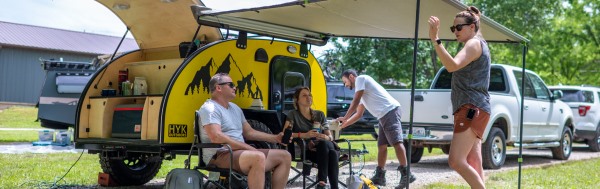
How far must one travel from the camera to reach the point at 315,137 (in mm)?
6570

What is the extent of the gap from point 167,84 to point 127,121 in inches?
22.7

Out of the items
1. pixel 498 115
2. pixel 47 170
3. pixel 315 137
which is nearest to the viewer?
pixel 315 137

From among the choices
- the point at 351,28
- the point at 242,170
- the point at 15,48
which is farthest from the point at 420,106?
the point at 15,48

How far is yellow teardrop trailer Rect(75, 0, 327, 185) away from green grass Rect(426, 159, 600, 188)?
228 cm

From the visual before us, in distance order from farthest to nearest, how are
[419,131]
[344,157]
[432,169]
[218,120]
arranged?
[432,169], [419,131], [344,157], [218,120]

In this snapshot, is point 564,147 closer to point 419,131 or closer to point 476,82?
point 419,131

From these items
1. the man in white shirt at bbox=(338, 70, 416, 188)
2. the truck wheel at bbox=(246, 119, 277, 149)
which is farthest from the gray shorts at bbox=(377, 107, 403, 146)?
Answer: the truck wheel at bbox=(246, 119, 277, 149)

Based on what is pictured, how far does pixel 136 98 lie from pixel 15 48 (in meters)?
29.5

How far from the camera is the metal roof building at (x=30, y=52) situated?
109 ft

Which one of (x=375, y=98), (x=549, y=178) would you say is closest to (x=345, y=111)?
(x=549, y=178)

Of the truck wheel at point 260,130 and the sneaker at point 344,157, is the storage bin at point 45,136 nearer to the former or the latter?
the truck wheel at point 260,130

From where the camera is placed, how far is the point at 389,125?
314 inches

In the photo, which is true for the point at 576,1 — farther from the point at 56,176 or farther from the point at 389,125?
the point at 56,176

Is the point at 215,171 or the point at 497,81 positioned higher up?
the point at 497,81
